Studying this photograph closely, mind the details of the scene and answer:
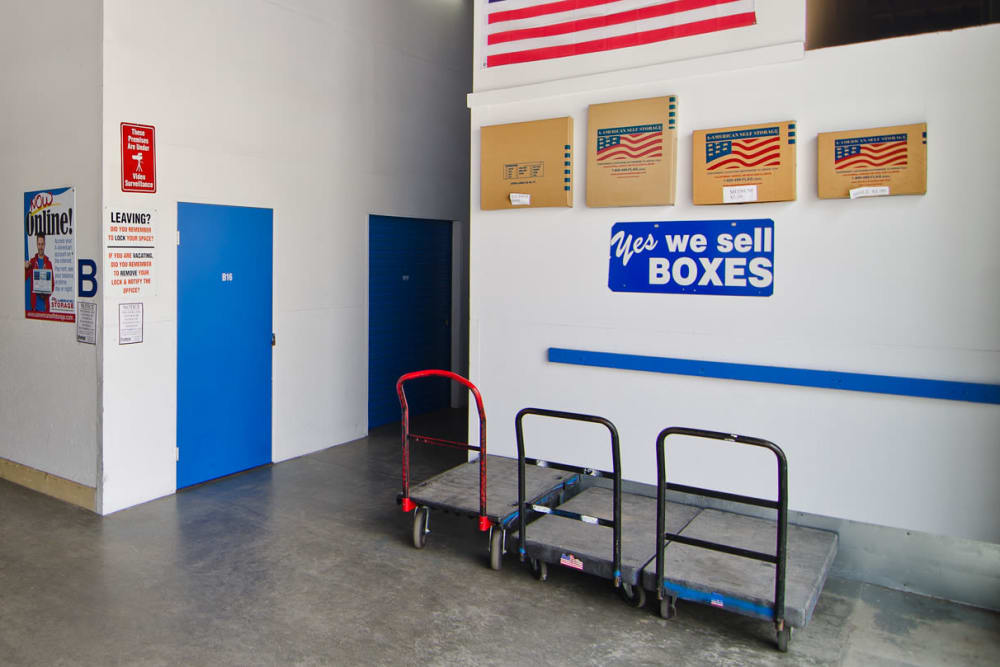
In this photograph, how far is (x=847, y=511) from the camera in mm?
4289

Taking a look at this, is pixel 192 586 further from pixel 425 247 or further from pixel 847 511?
pixel 425 247

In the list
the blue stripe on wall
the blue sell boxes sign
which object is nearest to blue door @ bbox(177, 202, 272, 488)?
the blue stripe on wall

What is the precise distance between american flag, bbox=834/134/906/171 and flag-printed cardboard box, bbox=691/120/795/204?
0.26 m

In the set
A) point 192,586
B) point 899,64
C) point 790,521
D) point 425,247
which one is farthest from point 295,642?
point 425,247

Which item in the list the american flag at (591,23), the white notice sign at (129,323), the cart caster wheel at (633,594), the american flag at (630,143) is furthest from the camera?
the white notice sign at (129,323)

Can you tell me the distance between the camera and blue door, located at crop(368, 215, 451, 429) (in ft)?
24.6

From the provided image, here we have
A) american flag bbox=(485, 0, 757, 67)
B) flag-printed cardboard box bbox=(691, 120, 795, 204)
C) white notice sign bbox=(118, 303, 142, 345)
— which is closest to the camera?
flag-printed cardboard box bbox=(691, 120, 795, 204)

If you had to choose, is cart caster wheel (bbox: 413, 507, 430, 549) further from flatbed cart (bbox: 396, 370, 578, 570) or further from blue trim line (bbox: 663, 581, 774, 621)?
blue trim line (bbox: 663, 581, 774, 621)

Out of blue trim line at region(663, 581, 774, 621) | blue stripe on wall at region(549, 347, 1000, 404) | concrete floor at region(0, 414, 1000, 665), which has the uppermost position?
blue stripe on wall at region(549, 347, 1000, 404)

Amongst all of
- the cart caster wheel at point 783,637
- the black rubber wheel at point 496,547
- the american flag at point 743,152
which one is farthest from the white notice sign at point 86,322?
the cart caster wheel at point 783,637

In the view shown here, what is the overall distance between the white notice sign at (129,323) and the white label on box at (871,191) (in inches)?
185

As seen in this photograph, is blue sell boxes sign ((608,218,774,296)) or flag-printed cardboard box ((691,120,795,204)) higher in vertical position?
flag-printed cardboard box ((691,120,795,204))

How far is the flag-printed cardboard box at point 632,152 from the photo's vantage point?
465cm

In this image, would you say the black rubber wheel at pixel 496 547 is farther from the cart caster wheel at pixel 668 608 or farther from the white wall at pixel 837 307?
the white wall at pixel 837 307
